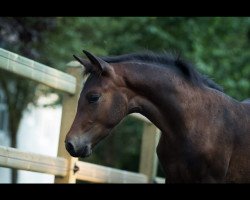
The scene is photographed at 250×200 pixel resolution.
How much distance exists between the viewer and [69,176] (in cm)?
564

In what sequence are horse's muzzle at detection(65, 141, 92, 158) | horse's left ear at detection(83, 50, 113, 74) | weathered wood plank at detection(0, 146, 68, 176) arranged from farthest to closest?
weathered wood plank at detection(0, 146, 68, 176) < horse's left ear at detection(83, 50, 113, 74) < horse's muzzle at detection(65, 141, 92, 158)

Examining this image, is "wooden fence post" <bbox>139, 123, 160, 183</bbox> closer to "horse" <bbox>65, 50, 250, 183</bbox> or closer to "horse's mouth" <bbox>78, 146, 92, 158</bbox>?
"horse" <bbox>65, 50, 250, 183</bbox>

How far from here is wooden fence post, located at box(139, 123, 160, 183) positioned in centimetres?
752

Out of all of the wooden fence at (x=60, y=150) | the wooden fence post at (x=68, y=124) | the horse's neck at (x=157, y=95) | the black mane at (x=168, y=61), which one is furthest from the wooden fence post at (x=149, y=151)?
the horse's neck at (x=157, y=95)

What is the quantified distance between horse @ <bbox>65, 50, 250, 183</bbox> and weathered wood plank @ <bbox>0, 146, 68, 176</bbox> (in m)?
0.65

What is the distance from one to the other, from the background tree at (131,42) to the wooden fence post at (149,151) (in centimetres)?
383

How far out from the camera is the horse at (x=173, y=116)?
167 inches

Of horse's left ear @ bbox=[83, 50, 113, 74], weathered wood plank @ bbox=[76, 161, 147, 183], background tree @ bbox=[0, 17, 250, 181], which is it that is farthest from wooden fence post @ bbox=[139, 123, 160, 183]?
background tree @ bbox=[0, 17, 250, 181]

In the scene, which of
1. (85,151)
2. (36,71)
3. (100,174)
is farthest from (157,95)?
(100,174)
